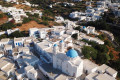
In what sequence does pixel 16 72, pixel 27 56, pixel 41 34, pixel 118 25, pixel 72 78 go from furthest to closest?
pixel 118 25 < pixel 41 34 < pixel 27 56 < pixel 16 72 < pixel 72 78

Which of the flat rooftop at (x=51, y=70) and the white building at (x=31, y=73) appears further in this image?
the white building at (x=31, y=73)

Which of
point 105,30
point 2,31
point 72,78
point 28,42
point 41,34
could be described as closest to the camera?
point 72,78

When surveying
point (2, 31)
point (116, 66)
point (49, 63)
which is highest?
point (2, 31)

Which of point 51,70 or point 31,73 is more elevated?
point 51,70

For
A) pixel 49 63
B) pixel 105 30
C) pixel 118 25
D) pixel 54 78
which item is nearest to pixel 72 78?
pixel 54 78

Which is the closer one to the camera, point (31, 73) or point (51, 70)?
point (31, 73)

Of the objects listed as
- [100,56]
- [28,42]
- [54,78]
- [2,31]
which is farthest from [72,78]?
[2,31]

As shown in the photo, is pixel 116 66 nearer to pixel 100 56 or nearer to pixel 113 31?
pixel 100 56

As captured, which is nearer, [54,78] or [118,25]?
[54,78]

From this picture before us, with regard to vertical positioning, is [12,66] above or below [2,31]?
below

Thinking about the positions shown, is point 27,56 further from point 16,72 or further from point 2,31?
point 2,31

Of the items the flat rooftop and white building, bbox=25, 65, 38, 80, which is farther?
white building, bbox=25, 65, 38, 80
